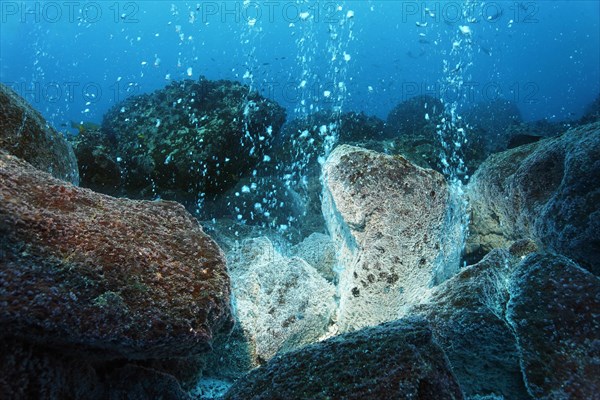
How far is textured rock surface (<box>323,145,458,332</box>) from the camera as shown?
10.5ft

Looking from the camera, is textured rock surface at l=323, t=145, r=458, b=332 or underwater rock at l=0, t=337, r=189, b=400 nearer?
underwater rock at l=0, t=337, r=189, b=400

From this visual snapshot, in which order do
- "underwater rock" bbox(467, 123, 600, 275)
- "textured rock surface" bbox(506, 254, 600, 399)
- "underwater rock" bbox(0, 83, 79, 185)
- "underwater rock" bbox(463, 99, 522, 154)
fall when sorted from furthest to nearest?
"underwater rock" bbox(463, 99, 522, 154), "underwater rock" bbox(0, 83, 79, 185), "underwater rock" bbox(467, 123, 600, 275), "textured rock surface" bbox(506, 254, 600, 399)

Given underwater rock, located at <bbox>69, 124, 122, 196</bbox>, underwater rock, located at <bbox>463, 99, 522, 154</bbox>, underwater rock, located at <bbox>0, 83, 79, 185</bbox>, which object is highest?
underwater rock, located at <bbox>463, 99, 522, 154</bbox>

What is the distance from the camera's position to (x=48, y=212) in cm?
155

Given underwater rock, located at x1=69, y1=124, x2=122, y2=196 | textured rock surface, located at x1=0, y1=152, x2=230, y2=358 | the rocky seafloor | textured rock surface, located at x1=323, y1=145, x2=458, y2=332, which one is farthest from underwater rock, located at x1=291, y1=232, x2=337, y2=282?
underwater rock, located at x1=69, y1=124, x2=122, y2=196

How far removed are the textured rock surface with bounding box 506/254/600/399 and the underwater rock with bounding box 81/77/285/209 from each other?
6.02 meters

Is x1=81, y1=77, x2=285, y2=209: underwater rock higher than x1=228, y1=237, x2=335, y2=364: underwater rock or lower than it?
higher

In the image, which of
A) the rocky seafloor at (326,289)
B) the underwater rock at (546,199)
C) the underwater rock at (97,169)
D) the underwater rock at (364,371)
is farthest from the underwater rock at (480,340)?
the underwater rock at (97,169)

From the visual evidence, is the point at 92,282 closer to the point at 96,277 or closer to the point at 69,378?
the point at 96,277

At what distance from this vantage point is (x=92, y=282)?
1.44 m

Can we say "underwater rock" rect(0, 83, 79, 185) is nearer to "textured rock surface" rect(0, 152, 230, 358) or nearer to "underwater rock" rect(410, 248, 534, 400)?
"textured rock surface" rect(0, 152, 230, 358)

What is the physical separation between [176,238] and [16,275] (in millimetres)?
708

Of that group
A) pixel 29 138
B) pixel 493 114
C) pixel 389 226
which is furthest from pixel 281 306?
pixel 493 114

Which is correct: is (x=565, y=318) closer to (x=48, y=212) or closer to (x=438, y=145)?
(x=48, y=212)
